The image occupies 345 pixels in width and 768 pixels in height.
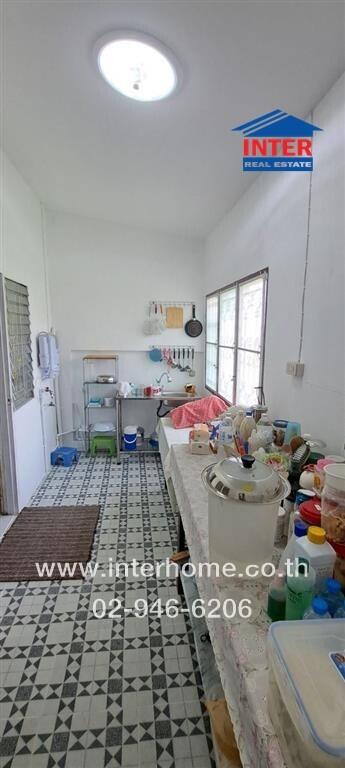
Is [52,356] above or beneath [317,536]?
above

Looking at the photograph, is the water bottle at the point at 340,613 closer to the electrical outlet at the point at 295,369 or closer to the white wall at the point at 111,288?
the electrical outlet at the point at 295,369

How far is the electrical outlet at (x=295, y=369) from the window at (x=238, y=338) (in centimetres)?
42

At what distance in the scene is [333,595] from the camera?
2.45 feet

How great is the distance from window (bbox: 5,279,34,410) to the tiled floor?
149 centimetres

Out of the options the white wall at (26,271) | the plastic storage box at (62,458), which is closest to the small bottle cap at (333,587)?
the white wall at (26,271)

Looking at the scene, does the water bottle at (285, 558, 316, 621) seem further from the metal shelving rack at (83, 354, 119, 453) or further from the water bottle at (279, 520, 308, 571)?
the metal shelving rack at (83, 354, 119, 453)

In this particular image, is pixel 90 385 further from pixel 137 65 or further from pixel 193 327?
pixel 137 65

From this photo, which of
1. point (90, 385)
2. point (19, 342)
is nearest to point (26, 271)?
point (19, 342)

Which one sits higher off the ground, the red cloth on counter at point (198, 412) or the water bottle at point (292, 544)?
the water bottle at point (292, 544)

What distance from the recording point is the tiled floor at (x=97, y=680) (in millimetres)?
1217

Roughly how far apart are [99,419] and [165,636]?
9.18 feet

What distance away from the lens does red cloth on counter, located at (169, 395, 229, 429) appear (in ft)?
10.2

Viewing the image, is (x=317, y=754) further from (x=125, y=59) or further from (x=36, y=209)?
(x=36, y=209)

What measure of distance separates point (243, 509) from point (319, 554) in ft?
0.71
